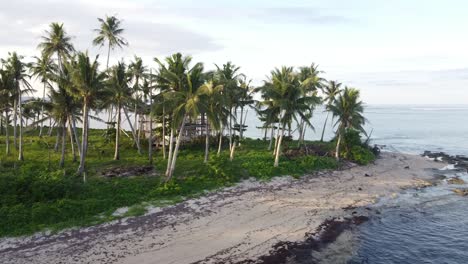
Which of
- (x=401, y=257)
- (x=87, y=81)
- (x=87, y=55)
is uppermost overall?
(x=87, y=55)

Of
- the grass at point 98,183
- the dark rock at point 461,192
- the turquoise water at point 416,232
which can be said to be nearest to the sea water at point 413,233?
the turquoise water at point 416,232

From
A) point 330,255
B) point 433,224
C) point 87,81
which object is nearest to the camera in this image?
point 330,255

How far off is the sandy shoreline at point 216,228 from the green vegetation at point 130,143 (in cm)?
148

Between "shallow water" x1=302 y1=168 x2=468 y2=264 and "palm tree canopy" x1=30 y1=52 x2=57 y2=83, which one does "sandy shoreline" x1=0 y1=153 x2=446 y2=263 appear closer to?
"shallow water" x1=302 y1=168 x2=468 y2=264

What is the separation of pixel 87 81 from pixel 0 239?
1229 cm

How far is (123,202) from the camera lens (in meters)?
21.8

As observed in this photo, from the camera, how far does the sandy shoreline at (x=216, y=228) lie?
51.5ft

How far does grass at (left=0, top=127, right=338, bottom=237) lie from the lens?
18750mm

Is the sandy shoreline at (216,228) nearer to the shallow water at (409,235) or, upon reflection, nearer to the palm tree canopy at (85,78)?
the shallow water at (409,235)

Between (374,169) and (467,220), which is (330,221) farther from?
(374,169)

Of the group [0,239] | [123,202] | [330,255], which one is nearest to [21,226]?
[0,239]

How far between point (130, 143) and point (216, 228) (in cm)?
2547

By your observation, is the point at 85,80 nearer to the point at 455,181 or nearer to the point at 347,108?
the point at 347,108

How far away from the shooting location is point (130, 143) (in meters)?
41.9
